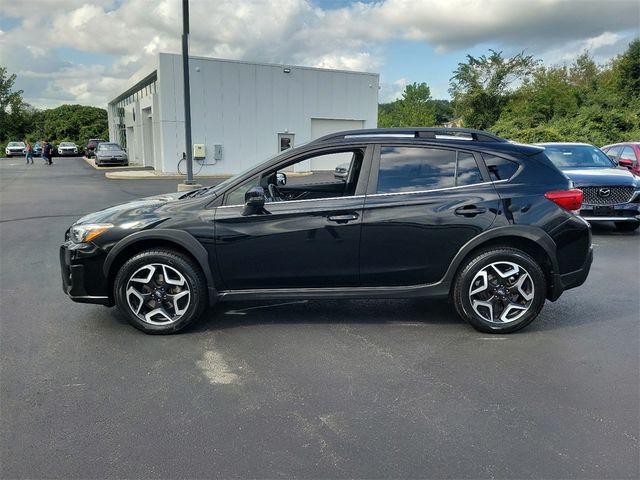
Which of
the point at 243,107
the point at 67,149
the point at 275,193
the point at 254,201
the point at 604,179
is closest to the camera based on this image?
the point at 254,201

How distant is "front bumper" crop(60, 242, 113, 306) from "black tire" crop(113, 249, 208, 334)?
142 mm

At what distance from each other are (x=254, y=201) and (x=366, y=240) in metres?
1.02

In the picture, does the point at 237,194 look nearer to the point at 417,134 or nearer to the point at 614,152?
the point at 417,134

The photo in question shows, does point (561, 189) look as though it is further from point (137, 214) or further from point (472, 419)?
point (137, 214)

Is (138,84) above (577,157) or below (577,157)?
above

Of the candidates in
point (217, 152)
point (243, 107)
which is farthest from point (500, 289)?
point (243, 107)

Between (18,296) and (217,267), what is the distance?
275cm

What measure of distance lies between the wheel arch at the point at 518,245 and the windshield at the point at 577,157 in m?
6.49

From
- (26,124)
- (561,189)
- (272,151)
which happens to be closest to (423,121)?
(272,151)

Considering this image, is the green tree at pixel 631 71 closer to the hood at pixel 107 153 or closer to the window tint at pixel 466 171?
the window tint at pixel 466 171

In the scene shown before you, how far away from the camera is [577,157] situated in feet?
34.3

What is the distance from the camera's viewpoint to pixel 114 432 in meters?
2.96

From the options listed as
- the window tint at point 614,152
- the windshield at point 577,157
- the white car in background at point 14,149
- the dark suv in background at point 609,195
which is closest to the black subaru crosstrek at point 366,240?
the dark suv in background at point 609,195

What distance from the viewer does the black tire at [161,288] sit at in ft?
14.2
